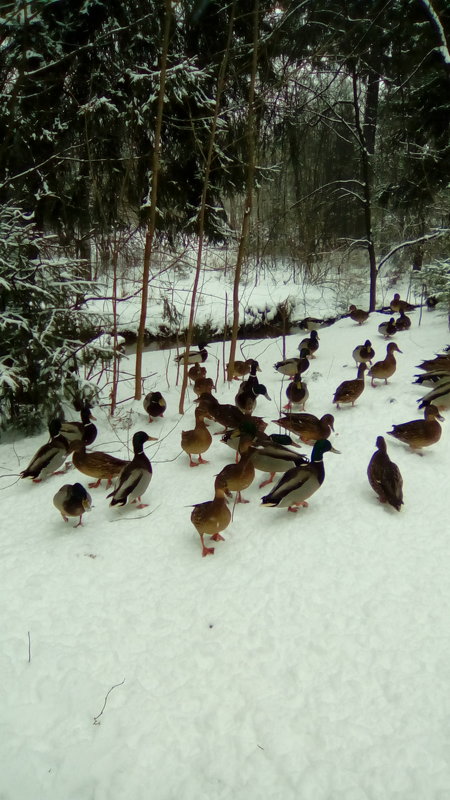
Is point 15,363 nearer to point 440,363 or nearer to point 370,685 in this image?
point 370,685

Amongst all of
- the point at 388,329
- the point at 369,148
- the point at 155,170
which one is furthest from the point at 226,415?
the point at 369,148

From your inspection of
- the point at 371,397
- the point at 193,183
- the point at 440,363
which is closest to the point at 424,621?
the point at 371,397

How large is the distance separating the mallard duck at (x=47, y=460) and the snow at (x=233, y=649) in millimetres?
434

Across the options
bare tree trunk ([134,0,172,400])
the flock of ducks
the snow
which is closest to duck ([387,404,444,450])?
the flock of ducks

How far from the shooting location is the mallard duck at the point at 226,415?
21.9 ft

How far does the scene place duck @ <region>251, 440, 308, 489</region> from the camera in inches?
208

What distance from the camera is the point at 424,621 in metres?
3.47

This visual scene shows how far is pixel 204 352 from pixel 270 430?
4382mm

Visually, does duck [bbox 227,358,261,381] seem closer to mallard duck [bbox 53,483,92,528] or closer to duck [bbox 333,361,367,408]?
duck [bbox 333,361,367,408]

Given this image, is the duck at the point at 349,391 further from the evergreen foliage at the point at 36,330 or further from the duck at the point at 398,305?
the duck at the point at 398,305

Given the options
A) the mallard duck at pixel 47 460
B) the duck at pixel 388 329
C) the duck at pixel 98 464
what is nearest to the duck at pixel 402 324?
the duck at pixel 388 329

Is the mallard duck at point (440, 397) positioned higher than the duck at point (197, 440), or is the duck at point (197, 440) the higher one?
the mallard duck at point (440, 397)

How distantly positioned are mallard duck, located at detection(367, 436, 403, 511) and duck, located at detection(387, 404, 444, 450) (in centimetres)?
93

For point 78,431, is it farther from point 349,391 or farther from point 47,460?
point 349,391
